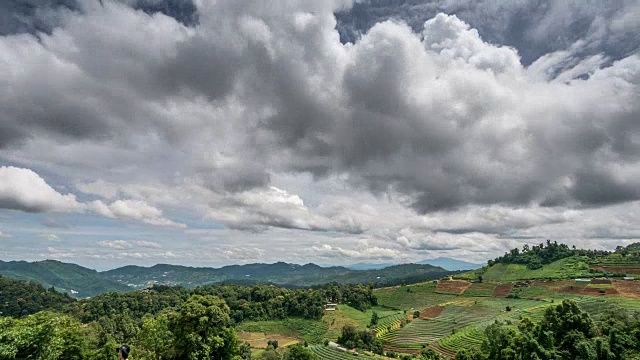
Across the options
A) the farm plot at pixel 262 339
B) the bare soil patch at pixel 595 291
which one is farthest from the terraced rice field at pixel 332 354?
the bare soil patch at pixel 595 291

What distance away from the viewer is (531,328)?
41.3 metres

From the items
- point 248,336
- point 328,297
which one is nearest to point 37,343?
point 248,336

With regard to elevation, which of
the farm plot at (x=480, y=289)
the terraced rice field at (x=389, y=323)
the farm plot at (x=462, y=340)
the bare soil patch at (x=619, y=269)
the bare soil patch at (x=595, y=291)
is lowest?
the terraced rice field at (x=389, y=323)

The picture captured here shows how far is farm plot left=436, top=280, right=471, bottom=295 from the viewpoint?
135m

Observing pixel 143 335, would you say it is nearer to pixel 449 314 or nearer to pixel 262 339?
pixel 262 339

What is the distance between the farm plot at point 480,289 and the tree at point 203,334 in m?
116

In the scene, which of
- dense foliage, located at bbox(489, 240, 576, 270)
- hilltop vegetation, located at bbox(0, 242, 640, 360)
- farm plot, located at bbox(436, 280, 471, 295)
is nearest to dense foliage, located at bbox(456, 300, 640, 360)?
hilltop vegetation, located at bbox(0, 242, 640, 360)

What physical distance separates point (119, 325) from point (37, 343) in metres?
78.2

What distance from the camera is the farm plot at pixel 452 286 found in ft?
444

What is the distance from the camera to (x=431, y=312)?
367 feet

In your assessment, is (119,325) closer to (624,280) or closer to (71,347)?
(71,347)

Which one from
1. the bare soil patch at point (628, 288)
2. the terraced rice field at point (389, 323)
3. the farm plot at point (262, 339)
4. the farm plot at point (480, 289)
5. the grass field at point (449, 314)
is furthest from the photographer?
the farm plot at point (480, 289)

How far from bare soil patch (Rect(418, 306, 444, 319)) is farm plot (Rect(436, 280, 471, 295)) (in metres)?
21.1

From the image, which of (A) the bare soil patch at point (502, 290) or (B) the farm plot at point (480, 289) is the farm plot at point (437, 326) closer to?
(A) the bare soil patch at point (502, 290)
